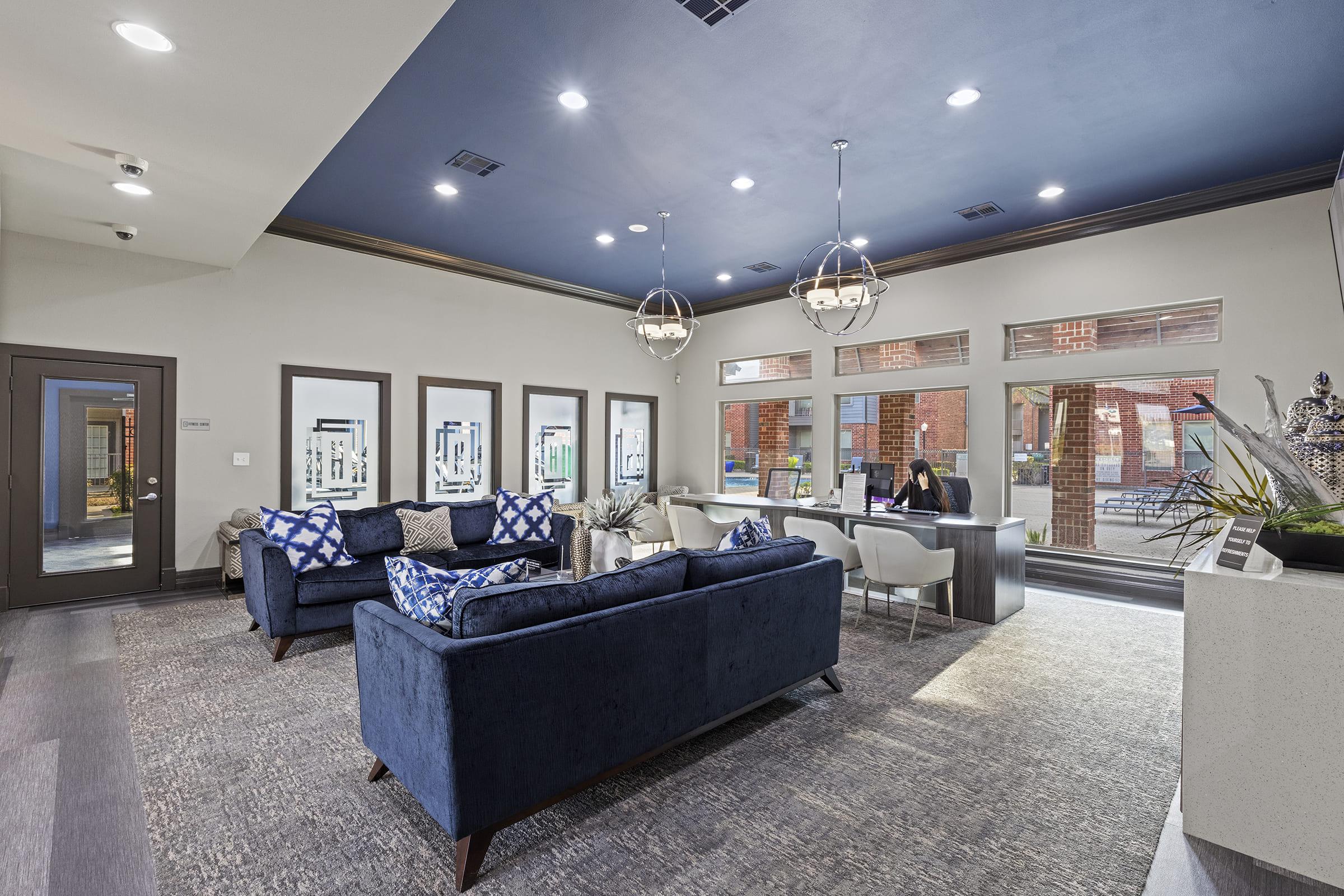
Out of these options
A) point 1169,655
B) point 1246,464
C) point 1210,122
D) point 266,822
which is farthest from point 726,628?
point 1246,464

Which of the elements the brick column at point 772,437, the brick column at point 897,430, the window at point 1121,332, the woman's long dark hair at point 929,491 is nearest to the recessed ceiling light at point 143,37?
the woman's long dark hair at point 929,491

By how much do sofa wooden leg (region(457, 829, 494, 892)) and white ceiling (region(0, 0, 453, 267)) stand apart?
2779 mm

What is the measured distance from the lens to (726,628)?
2650 millimetres

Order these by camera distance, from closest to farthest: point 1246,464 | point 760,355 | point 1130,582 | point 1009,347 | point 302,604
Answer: point 302,604, point 1246,464, point 1130,582, point 1009,347, point 760,355

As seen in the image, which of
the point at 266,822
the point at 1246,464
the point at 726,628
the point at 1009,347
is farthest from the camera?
the point at 1009,347

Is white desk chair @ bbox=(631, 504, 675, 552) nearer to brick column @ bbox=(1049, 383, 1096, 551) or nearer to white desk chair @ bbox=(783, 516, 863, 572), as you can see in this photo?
white desk chair @ bbox=(783, 516, 863, 572)

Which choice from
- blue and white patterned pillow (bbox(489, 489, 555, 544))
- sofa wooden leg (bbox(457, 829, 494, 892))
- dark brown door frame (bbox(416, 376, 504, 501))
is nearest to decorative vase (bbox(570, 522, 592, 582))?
blue and white patterned pillow (bbox(489, 489, 555, 544))

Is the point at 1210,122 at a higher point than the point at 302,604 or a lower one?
higher

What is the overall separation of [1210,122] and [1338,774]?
3889mm

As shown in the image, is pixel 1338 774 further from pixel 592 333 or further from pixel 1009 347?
pixel 592 333

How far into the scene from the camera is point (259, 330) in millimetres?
5645

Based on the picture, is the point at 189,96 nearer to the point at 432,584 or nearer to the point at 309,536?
the point at 432,584

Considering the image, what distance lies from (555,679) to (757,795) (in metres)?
0.93

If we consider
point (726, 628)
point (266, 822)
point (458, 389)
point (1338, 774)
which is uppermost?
point (458, 389)
